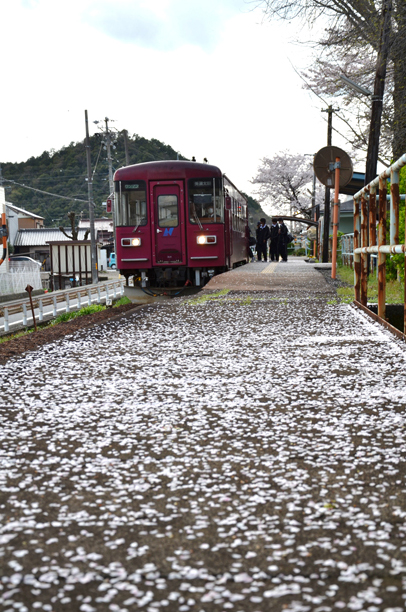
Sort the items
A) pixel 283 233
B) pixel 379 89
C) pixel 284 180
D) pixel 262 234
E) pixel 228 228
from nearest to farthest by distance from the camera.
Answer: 1. pixel 379 89
2. pixel 228 228
3. pixel 283 233
4. pixel 262 234
5. pixel 284 180

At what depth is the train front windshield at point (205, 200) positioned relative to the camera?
1702 cm

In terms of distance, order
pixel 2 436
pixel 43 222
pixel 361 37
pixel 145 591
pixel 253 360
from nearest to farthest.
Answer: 1. pixel 145 591
2. pixel 2 436
3. pixel 253 360
4. pixel 361 37
5. pixel 43 222

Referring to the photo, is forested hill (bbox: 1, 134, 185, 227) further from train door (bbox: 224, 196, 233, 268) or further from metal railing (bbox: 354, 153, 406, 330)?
metal railing (bbox: 354, 153, 406, 330)

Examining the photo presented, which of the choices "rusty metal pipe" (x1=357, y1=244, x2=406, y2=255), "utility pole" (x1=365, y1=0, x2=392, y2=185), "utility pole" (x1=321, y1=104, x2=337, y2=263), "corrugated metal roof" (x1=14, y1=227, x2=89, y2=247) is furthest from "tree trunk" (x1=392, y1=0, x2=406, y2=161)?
"corrugated metal roof" (x1=14, y1=227, x2=89, y2=247)

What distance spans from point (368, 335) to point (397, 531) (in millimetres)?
4491

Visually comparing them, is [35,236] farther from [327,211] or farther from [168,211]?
[168,211]

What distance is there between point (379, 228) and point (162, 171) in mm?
10262

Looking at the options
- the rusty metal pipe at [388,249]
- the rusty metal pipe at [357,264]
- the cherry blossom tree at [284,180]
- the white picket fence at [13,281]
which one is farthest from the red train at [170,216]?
the cherry blossom tree at [284,180]

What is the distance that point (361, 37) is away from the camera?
Answer: 52.1 feet

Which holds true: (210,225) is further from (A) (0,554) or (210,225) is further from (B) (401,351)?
(A) (0,554)

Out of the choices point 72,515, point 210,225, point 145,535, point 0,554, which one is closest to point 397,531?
point 145,535

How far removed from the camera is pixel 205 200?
1712cm

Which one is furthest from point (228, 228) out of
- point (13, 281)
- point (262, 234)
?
point (13, 281)

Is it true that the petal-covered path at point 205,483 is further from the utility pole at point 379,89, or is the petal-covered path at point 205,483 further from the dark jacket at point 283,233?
the dark jacket at point 283,233
